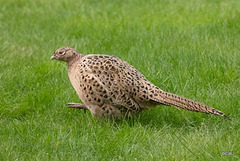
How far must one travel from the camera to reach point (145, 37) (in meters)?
8.00

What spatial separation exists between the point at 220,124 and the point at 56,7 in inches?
261

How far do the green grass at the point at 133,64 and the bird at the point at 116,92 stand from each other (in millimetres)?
193

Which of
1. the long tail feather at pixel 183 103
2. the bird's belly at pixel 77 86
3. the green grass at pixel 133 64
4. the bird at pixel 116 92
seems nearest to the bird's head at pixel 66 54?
the bird's belly at pixel 77 86

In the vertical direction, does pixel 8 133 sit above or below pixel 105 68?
below

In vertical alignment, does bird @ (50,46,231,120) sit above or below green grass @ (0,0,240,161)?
above

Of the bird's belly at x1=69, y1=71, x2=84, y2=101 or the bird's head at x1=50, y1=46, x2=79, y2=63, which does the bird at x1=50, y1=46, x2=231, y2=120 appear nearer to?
the bird's belly at x1=69, y1=71, x2=84, y2=101

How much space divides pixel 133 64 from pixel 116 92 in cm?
183

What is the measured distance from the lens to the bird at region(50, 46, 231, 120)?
505 centimetres

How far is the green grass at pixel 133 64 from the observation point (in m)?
4.63

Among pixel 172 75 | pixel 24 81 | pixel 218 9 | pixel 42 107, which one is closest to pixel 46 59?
pixel 24 81

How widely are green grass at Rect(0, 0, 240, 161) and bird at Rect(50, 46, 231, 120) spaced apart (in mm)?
193

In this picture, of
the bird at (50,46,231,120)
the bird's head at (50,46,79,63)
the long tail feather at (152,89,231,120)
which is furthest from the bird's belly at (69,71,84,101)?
the long tail feather at (152,89,231,120)

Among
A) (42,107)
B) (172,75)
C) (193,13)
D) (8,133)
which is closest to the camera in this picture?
(8,133)

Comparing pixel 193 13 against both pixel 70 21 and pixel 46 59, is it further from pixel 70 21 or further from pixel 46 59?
pixel 46 59
